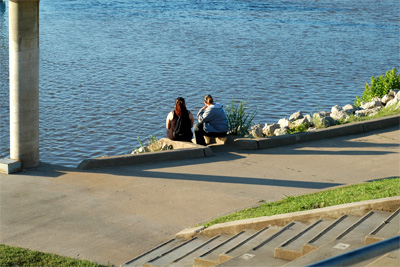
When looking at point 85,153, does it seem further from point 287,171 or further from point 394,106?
→ point 394,106

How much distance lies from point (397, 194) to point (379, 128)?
5.39 m

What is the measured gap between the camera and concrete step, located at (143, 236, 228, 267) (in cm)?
698

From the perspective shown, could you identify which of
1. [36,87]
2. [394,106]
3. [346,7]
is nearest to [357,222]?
[36,87]

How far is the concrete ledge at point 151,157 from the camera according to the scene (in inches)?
424

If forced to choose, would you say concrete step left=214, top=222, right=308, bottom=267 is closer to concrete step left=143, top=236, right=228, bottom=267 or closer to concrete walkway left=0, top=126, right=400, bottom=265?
concrete step left=143, top=236, right=228, bottom=267

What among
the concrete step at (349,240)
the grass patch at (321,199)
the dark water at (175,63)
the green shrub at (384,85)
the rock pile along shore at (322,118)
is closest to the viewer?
the concrete step at (349,240)

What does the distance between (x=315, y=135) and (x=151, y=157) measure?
3475 mm

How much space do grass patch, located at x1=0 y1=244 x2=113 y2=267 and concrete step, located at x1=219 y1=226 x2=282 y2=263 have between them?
144cm

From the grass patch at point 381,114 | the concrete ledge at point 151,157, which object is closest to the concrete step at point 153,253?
the concrete ledge at point 151,157

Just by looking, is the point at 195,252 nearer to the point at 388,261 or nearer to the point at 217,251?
the point at 217,251

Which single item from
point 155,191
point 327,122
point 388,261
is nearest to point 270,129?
point 327,122

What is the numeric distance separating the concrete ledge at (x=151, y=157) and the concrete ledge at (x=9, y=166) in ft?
3.35

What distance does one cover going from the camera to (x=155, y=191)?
31.7 ft

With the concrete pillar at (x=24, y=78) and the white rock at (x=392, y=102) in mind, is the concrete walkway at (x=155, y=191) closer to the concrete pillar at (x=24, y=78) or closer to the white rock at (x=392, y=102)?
the concrete pillar at (x=24, y=78)
